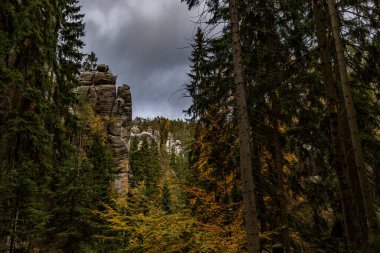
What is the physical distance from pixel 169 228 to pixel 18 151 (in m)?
7.89

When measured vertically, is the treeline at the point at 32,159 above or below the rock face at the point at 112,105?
Answer: below

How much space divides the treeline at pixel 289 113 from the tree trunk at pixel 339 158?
27 mm

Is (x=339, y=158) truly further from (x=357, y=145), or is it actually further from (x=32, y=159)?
(x=32, y=159)

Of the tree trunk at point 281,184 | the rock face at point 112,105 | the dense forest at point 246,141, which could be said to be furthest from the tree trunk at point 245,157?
the rock face at point 112,105

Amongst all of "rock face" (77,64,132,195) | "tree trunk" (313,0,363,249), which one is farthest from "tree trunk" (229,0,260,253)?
"rock face" (77,64,132,195)

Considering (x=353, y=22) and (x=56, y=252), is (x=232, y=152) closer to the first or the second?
(x=353, y=22)

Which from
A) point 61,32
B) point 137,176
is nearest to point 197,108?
point 61,32

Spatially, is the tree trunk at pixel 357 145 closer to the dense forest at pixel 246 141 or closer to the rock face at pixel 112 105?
the dense forest at pixel 246 141

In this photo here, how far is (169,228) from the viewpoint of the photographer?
981 cm

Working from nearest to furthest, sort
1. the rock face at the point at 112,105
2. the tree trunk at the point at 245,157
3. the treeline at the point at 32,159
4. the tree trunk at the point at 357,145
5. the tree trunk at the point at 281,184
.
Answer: the tree trunk at the point at 245,157
the tree trunk at the point at 357,145
the treeline at the point at 32,159
the tree trunk at the point at 281,184
the rock face at the point at 112,105

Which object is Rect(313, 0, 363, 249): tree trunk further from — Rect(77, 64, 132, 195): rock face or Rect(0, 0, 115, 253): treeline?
Rect(77, 64, 132, 195): rock face

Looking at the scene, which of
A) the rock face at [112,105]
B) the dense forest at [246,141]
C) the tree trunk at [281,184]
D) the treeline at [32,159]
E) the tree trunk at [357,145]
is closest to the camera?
the tree trunk at [357,145]

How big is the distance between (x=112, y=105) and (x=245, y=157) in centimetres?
4528

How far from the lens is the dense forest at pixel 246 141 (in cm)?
850
